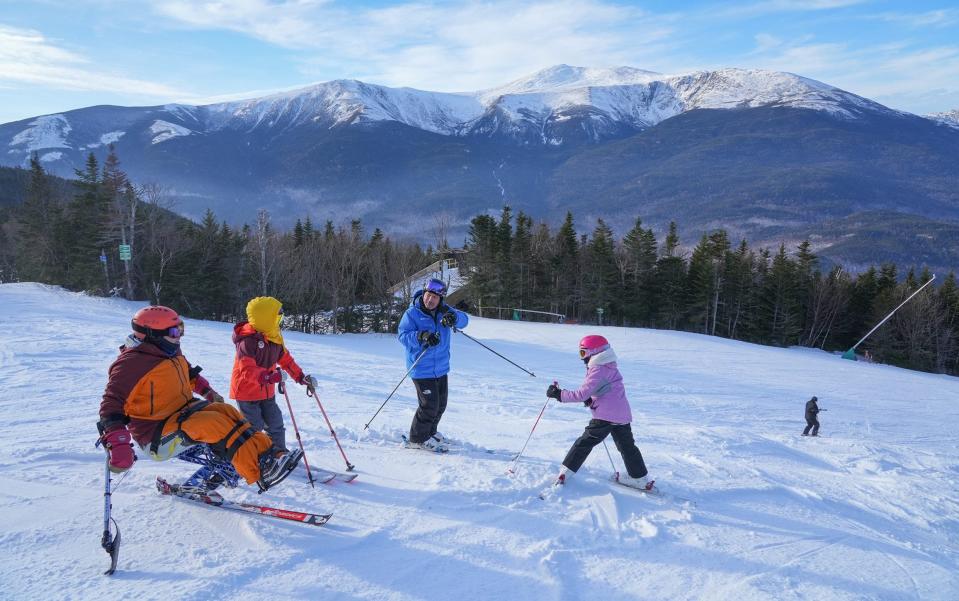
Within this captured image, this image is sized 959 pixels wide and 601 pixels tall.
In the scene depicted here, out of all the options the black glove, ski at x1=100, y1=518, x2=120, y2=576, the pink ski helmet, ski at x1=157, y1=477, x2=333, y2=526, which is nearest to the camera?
ski at x1=100, y1=518, x2=120, y2=576

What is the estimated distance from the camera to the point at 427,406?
5.59 m

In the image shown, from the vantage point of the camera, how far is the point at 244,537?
3.63 m

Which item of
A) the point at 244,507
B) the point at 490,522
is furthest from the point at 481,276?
the point at 244,507

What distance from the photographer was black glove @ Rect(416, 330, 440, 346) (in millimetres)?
5352

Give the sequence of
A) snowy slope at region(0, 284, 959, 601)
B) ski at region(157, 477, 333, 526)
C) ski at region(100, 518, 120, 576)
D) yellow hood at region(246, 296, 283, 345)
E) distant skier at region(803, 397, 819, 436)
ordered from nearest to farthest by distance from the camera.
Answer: ski at region(100, 518, 120, 576) < snowy slope at region(0, 284, 959, 601) < ski at region(157, 477, 333, 526) < yellow hood at region(246, 296, 283, 345) < distant skier at region(803, 397, 819, 436)

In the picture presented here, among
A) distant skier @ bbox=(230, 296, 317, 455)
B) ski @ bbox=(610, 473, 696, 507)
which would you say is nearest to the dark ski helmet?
distant skier @ bbox=(230, 296, 317, 455)

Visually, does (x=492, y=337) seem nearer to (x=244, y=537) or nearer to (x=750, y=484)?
(x=750, y=484)

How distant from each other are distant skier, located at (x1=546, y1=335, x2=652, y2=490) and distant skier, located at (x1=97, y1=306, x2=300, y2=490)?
2.55 m

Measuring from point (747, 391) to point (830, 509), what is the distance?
35.1 feet

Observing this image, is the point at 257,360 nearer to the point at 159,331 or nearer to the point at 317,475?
the point at 159,331

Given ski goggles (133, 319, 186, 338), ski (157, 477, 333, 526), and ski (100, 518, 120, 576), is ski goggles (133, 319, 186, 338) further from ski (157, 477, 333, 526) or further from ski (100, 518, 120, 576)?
ski (157, 477, 333, 526)

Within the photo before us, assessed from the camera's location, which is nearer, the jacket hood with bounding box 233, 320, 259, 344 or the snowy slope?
the snowy slope

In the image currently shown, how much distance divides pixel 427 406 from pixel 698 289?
41697mm

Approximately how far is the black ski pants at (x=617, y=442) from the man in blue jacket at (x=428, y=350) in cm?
160
